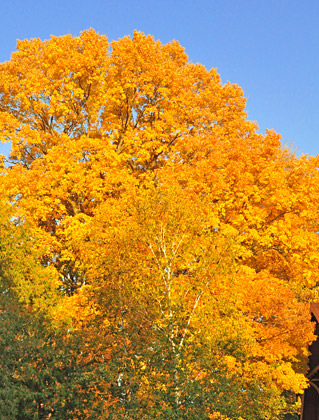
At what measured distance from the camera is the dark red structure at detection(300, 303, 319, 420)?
2123cm

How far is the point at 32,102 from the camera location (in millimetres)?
28938

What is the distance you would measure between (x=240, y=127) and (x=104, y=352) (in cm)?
1693

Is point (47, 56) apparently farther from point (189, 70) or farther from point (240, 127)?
point (240, 127)

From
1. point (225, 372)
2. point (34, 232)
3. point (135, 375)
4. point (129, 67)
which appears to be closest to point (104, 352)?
point (135, 375)

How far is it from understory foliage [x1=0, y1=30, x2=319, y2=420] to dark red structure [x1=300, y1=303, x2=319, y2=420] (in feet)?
1.74

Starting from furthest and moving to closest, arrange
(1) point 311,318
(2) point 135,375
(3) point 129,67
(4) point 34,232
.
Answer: (3) point 129,67 < (4) point 34,232 < (1) point 311,318 < (2) point 135,375

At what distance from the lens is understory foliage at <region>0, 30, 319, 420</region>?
16.0 m

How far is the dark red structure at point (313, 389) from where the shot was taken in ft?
69.6

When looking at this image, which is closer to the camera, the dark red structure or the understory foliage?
the understory foliage

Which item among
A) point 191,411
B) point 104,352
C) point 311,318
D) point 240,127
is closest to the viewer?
point 191,411

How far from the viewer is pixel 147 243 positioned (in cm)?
1978

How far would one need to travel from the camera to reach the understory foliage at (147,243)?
52.4 ft

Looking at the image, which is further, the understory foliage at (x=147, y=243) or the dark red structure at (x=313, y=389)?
the dark red structure at (x=313, y=389)

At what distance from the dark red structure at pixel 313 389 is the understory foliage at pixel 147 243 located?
529mm
